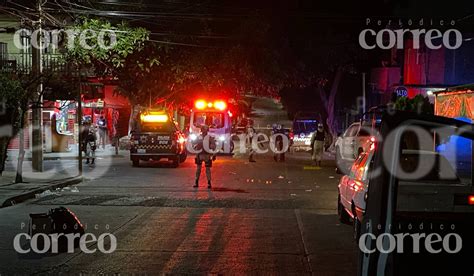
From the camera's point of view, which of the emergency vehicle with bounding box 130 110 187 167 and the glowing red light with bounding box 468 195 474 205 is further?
the emergency vehicle with bounding box 130 110 187 167

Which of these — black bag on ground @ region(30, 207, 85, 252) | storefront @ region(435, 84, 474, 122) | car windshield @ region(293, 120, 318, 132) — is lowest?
black bag on ground @ region(30, 207, 85, 252)

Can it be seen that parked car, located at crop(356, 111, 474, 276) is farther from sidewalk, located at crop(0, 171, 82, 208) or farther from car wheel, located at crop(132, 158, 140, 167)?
car wheel, located at crop(132, 158, 140, 167)

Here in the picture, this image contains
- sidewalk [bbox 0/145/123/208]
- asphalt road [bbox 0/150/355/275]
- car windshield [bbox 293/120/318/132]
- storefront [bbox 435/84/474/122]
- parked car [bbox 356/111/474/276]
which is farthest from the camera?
car windshield [bbox 293/120/318/132]

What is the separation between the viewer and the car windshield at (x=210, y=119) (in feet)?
96.9

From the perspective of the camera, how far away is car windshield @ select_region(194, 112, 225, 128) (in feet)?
96.9

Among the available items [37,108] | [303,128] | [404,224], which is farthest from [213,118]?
[404,224]

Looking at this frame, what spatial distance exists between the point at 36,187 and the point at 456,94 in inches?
463

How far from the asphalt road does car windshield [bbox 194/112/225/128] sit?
10749 mm

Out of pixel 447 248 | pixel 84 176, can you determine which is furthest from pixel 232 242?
pixel 84 176

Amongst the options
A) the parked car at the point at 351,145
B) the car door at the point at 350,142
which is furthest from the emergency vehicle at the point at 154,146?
the car door at the point at 350,142

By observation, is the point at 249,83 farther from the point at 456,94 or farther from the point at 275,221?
the point at 275,221

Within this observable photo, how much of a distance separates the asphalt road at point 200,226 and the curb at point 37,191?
253 millimetres

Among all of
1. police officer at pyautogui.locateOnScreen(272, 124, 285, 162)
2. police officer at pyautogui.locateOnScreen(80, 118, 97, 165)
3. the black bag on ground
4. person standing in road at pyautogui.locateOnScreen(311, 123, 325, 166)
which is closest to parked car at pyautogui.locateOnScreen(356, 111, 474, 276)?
the black bag on ground

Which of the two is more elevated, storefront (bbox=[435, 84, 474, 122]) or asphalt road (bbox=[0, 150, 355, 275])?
storefront (bbox=[435, 84, 474, 122])
